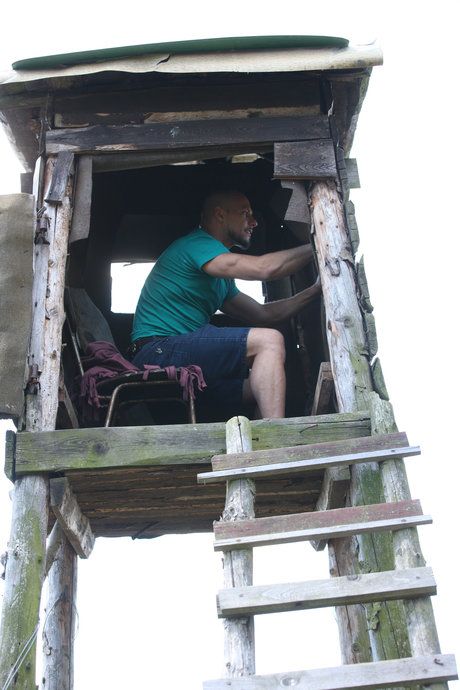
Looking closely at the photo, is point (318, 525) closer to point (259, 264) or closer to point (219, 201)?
point (259, 264)

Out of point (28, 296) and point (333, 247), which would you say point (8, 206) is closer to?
point (28, 296)

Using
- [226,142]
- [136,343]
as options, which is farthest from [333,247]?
[136,343]

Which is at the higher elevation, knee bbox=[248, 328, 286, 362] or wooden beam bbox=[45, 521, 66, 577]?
knee bbox=[248, 328, 286, 362]

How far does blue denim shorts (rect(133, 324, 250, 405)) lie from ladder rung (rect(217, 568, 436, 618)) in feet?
8.21

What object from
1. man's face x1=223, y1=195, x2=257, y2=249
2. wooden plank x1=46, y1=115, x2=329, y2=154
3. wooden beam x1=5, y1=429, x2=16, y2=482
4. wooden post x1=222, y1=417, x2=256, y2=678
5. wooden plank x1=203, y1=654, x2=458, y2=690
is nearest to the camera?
wooden plank x1=203, y1=654, x2=458, y2=690

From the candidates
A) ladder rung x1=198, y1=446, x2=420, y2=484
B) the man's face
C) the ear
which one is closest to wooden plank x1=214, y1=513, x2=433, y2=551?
ladder rung x1=198, y1=446, x2=420, y2=484

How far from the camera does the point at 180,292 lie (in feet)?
25.1

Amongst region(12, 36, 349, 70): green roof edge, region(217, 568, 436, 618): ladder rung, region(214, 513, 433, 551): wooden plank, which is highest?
region(12, 36, 349, 70): green roof edge

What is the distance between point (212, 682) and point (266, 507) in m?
2.66

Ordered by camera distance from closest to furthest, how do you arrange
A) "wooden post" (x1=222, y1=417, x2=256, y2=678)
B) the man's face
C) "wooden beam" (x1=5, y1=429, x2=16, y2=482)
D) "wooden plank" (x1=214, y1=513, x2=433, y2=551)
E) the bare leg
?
"wooden post" (x1=222, y1=417, x2=256, y2=678)
"wooden plank" (x1=214, y1=513, x2=433, y2=551)
"wooden beam" (x1=5, y1=429, x2=16, y2=482)
the bare leg
the man's face

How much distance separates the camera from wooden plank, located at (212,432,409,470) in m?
5.61

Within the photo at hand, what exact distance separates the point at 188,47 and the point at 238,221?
4.77 feet

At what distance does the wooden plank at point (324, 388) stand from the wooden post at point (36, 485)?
5.29 feet

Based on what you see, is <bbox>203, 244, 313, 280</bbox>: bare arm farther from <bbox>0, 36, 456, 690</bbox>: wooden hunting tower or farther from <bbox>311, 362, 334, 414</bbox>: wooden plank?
<bbox>311, 362, 334, 414</bbox>: wooden plank
